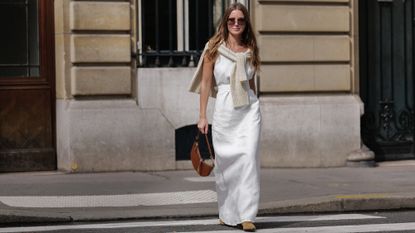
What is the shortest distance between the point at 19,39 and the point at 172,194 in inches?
153

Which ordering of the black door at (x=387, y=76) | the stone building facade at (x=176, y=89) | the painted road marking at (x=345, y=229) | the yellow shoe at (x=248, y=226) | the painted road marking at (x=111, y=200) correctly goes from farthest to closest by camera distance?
the black door at (x=387, y=76) < the stone building facade at (x=176, y=89) < the painted road marking at (x=111, y=200) < the painted road marking at (x=345, y=229) < the yellow shoe at (x=248, y=226)

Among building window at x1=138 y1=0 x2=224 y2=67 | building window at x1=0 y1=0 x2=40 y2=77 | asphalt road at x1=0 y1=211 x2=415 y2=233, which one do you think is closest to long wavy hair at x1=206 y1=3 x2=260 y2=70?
asphalt road at x1=0 y1=211 x2=415 y2=233

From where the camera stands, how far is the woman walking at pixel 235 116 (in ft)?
26.9

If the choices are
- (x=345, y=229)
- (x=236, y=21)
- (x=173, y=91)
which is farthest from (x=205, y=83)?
(x=173, y=91)

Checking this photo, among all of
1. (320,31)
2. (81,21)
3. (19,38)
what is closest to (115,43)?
(81,21)

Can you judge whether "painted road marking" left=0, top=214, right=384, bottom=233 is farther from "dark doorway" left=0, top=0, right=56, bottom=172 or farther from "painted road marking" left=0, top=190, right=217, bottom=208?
Result: "dark doorway" left=0, top=0, right=56, bottom=172

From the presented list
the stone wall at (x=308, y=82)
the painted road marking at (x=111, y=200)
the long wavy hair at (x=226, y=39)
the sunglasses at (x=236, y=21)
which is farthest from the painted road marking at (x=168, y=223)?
the stone wall at (x=308, y=82)

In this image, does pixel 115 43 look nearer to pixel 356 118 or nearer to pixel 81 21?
pixel 81 21

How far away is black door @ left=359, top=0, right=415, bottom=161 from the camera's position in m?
14.8

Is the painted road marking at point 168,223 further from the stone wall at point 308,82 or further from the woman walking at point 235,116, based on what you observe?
the stone wall at point 308,82

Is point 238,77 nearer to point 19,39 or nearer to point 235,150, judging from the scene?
point 235,150

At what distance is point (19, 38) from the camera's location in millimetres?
13164

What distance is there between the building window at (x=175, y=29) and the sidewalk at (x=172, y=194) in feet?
5.58

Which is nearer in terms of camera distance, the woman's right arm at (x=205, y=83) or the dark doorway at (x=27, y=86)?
the woman's right arm at (x=205, y=83)
